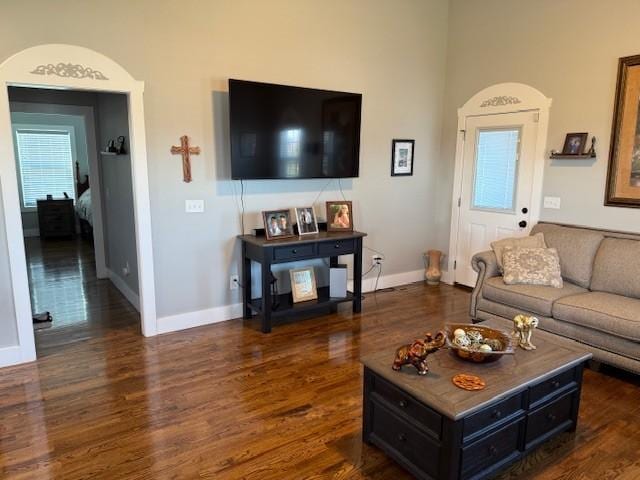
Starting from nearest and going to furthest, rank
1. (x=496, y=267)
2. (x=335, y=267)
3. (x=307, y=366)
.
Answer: (x=307, y=366) → (x=496, y=267) → (x=335, y=267)

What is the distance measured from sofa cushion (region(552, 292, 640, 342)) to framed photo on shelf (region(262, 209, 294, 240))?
2286 mm

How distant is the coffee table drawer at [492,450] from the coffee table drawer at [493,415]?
56 millimetres

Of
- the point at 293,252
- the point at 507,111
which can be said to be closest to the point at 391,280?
the point at 293,252

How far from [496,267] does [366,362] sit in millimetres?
2215

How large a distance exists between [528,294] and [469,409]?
2.05 meters

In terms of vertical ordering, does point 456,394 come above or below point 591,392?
above

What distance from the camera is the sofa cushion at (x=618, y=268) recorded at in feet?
11.6

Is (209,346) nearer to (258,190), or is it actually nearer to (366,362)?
(258,190)

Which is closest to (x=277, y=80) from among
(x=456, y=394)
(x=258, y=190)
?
(x=258, y=190)

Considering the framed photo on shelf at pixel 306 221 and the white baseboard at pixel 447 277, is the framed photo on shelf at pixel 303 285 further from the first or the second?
the white baseboard at pixel 447 277

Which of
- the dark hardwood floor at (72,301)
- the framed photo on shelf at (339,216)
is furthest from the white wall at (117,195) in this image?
the framed photo on shelf at (339,216)

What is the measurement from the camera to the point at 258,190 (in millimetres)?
4316

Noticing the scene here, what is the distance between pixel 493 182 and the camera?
4.98m

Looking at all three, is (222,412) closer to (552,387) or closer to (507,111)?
(552,387)
